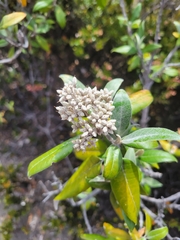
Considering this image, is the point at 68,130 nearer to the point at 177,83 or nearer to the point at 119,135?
the point at 177,83

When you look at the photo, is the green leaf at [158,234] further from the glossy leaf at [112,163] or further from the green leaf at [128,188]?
the glossy leaf at [112,163]

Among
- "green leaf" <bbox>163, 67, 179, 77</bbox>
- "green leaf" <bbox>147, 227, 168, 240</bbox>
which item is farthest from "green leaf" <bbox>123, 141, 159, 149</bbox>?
"green leaf" <bbox>163, 67, 179, 77</bbox>

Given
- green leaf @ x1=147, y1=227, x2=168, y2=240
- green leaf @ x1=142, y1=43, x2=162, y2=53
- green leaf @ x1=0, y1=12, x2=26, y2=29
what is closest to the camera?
green leaf @ x1=147, y1=227, x2=168, y2=240

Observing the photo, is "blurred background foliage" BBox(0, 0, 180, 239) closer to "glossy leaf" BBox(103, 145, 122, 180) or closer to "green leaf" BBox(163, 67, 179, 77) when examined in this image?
"green leaf" BBox(163, 67, 179, 77)

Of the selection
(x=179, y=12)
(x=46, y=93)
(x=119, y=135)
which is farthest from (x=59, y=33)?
(x=119, y=135)

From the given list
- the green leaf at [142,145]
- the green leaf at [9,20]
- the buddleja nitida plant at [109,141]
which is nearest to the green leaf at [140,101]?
the buddleja nitida plant at [109,141]

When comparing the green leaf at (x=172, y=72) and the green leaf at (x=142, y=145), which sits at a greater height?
the green leaf at (x=172, y=72)
